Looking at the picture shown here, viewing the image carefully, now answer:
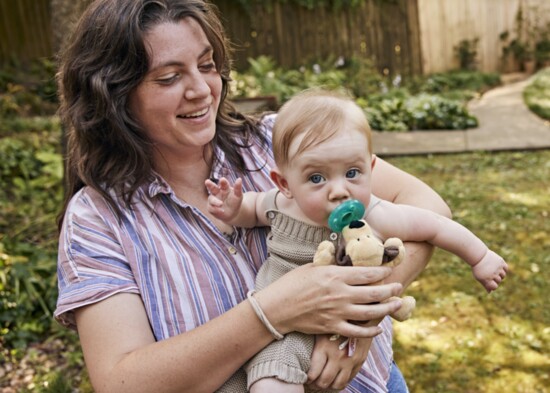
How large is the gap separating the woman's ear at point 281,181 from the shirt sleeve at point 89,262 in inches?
19.2

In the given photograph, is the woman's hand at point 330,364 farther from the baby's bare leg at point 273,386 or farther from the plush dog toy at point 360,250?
the plush dog toy at point 360,250

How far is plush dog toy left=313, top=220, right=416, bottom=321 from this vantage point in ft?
5.37

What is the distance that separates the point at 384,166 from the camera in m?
2.25

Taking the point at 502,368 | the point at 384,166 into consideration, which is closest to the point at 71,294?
the point at 384,166

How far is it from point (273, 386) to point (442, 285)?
324 centimetres

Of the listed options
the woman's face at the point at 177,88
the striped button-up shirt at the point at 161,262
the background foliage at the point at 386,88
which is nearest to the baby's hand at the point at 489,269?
the striped button-up shirt at the point at 161,262

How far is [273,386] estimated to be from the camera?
1.61 m

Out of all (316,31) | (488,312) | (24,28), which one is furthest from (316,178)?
(24,28)

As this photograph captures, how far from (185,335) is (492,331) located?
2.86 meters

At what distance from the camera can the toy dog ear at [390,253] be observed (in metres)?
1.68

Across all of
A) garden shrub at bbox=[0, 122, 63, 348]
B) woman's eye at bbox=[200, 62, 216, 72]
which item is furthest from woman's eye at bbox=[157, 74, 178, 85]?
garden shrub at bbox=[0, 122, 63, 348]

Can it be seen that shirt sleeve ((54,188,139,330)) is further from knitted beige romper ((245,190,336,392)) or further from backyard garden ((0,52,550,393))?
backyard garden ((0,52,550,393))

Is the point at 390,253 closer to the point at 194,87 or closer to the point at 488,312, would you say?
the point at 194,87

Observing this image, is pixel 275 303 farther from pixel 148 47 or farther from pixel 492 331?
pixel 492 331
